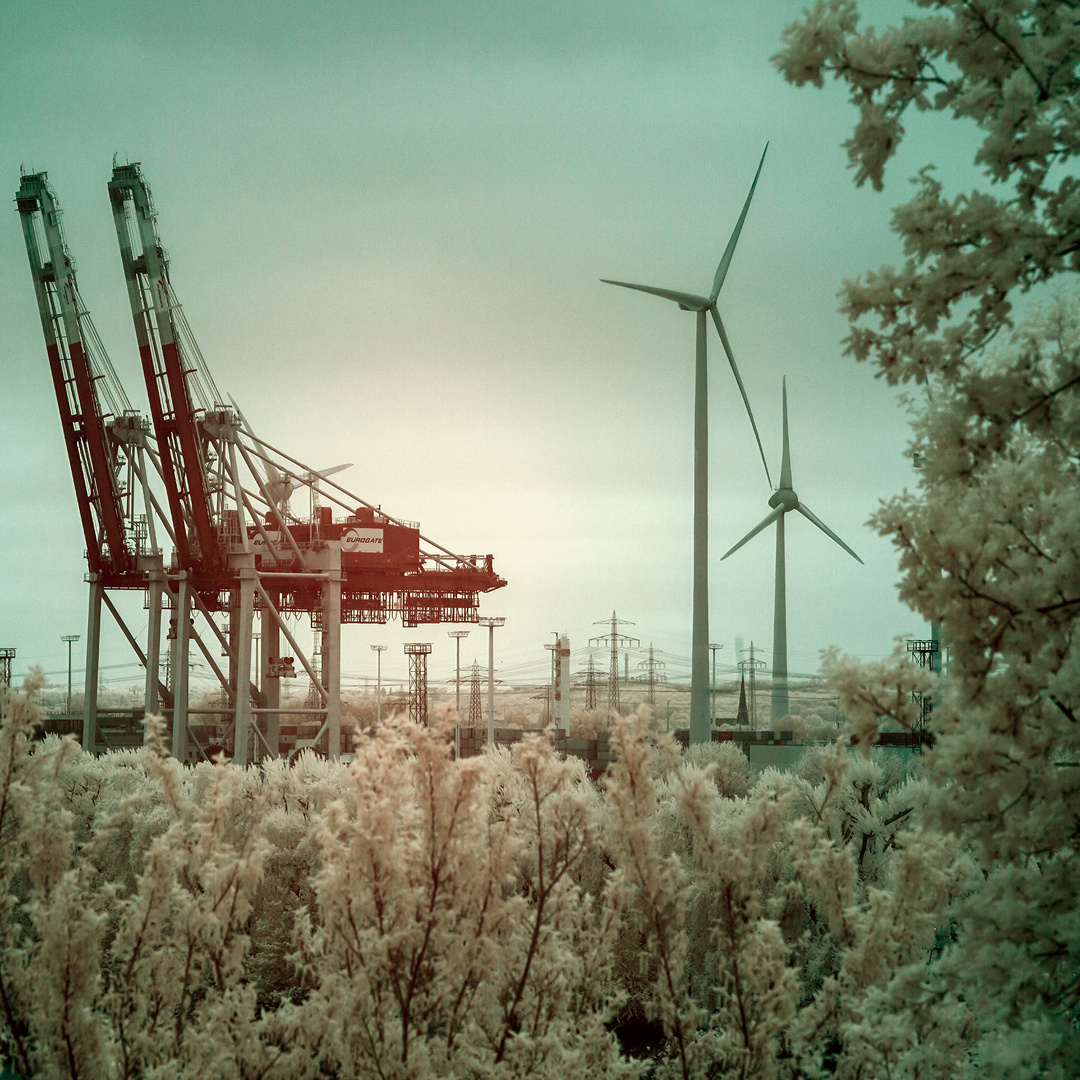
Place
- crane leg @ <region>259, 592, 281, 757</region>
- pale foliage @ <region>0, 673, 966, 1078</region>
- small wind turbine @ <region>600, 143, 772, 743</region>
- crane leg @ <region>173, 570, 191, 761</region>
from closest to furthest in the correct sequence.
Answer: pale foliage @ <region>0, 673, 966, 1078</region>
small wind turbine @ <region>600, 143, 772, 743</region>
crane leg @ <region>173, 570, 191, 761</region>
crane leg @ <region>259, 592, 281, 757</region>

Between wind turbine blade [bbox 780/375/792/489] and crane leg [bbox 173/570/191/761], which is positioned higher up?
wind turbine blade [bbox 780/375/792/489]

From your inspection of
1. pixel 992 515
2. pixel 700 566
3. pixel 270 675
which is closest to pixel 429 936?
pixel 992 515

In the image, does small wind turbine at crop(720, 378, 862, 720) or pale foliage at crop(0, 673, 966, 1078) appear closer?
pale foliage at crop(0, 673, 966, 1078)

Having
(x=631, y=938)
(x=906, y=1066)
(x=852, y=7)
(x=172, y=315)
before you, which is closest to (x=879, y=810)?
(x=631, y=938)

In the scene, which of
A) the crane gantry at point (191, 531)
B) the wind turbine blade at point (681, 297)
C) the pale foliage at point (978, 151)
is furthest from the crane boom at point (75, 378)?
the pale foliage at point (978, 151)

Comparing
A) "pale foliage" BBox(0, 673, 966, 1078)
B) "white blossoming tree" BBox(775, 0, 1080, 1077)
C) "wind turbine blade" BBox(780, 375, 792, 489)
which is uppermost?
"wind turbine blade" BBox(780, 375, 792, 489)

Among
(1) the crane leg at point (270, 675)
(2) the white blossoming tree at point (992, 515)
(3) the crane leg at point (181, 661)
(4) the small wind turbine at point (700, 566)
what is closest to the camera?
(2) the white blossoming tree at point (992, 515)

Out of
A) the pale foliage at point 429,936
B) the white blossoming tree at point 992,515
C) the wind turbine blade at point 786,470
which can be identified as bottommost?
the pale foliage at point 429,936

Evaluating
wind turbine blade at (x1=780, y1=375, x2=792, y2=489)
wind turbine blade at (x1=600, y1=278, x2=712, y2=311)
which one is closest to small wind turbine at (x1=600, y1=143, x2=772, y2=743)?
wind turbine blade at (x1=600, y1=278, x2=712, y2=311)

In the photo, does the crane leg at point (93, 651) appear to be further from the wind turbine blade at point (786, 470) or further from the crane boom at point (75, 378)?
the wind turbine blade at point (786, 470)

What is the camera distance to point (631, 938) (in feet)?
60.8

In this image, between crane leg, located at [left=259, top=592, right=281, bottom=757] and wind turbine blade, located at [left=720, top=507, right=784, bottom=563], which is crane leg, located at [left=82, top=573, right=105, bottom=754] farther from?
wind turbine blade, located at [left=720, top=507, right=784, bottom=563]

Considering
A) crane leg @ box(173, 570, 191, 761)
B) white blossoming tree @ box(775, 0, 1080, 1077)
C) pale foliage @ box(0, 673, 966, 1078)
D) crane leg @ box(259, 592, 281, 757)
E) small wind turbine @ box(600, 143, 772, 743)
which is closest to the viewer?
white blossoming tree @ box(775, 0, 1080, 1077)

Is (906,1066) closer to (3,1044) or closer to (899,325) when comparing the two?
(899,325)
